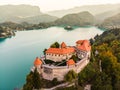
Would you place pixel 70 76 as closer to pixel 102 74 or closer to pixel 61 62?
pixel 61 62

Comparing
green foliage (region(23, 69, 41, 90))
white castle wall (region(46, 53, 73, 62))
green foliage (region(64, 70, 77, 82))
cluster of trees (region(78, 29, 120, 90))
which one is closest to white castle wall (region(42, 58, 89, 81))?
green foliage (region(64, 70, 77, 82))

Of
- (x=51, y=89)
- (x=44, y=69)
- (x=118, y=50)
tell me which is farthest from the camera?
(x=118, y=50)

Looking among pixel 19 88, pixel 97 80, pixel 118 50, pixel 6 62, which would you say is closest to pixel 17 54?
pixel 6 62

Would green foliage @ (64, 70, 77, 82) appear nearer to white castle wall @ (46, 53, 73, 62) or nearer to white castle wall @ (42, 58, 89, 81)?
white castle wall @ (42, 58, 89, 81)

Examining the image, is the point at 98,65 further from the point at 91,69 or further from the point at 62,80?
the point at 62,80

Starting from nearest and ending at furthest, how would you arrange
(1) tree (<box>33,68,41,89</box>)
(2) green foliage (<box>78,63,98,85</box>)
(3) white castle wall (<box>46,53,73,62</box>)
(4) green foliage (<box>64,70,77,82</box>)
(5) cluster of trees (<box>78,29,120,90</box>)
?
(1) tree (<box>33,68,41,89</box>)
(4) green foliage (<box>64,70,77,82</box>)
(2) green foliage (<box>78,63,98,85</box>)
(5) cluster of trees (<box>78,29,120,90</box>)
(3) white castle wall (<box>46,53,73,62</box>)

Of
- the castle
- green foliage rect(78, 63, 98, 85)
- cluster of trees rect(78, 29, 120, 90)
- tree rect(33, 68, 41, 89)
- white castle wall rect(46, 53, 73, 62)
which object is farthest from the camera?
white castle wall rect(46, 53, 73, 62)

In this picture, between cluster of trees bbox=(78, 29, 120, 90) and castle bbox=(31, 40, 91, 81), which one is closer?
castle bbox=(31, 40, 91, 81)

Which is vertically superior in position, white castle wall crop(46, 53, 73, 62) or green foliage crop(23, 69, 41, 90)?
white castle wall crop(46, 53, 73, 62)

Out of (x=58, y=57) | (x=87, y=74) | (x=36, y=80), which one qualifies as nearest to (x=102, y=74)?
(x=87, y=74)
